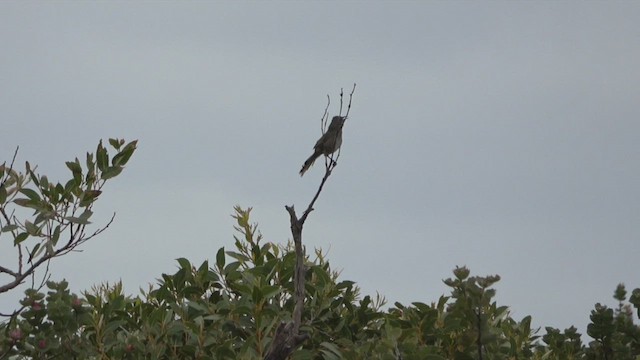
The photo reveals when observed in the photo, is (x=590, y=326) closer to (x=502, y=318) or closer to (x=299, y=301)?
(x=502, y=318)

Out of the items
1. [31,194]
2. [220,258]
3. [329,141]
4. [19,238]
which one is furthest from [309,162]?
[19,238]

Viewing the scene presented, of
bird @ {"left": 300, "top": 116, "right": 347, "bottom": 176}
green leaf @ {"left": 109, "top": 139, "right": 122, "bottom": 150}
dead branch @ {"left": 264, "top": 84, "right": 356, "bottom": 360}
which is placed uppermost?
bird @ {"left": 300, "top": 116, "right": 347, "bottom": 176}

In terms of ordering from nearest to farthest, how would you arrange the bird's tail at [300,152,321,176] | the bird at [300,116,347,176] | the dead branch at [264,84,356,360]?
the dead branch at [264,84,356,360] → the bird at [300,116,347,176] → the bird's tail at [300,152,321,176]

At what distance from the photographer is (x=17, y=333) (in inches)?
252

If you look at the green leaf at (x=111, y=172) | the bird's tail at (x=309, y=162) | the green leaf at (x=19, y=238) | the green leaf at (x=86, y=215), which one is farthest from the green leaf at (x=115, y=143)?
the bird's tail at (x=309, y=162)

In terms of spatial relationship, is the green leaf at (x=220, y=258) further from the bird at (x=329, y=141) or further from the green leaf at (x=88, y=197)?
the bird at (x=329, y=141)

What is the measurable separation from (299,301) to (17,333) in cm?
201

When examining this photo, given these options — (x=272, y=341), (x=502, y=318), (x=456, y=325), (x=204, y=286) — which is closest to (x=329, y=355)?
(x=272, y=341)

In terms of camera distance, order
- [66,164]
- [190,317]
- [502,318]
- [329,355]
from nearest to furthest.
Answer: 1. [329,355]
2. [66,164]
3. [190,317]
4. [502,318]

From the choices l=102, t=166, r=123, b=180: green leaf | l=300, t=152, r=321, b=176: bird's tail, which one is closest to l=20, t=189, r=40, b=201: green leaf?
l=102, t=166, r=123, b=180: green leaf

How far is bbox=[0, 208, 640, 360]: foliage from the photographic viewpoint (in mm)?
6145

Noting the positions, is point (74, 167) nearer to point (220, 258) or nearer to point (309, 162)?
point (220, 258)

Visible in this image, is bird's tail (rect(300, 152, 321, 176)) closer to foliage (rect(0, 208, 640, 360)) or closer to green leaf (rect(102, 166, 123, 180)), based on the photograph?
foliage (rect(0, 208, 640, 360))

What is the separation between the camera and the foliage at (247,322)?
20.2 feet
